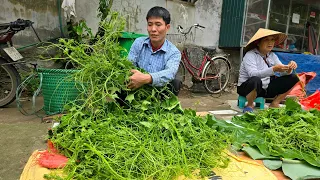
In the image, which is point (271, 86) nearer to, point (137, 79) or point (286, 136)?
point (286, 136)

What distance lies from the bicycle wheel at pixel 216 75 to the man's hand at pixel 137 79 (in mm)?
4088

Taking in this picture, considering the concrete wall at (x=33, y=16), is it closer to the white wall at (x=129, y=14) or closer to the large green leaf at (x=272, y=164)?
the white wall at (x=129, y=14)

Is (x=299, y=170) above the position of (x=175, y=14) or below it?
below

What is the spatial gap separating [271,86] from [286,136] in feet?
6.04

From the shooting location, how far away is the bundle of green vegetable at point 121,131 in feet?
3.99

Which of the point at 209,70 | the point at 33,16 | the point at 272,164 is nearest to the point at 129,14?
the point at 33,16

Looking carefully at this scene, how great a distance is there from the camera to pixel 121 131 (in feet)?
4.65

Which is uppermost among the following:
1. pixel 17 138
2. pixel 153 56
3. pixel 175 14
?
pixel 175 14

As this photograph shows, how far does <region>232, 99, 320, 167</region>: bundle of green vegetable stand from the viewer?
165 cm

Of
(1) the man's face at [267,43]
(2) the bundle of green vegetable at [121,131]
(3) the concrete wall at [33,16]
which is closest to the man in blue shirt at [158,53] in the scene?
(2) the bundle of green vegetable at [121,131]

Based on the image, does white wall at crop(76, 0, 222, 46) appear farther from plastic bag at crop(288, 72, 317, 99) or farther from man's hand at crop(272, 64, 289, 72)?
man's hand at crop(272, 64, 289, 72)

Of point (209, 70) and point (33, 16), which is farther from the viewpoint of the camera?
point (209, 70)

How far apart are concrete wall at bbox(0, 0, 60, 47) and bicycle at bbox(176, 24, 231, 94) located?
2.78 meters

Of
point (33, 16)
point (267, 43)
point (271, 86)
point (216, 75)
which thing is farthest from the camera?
point (216, 75)
